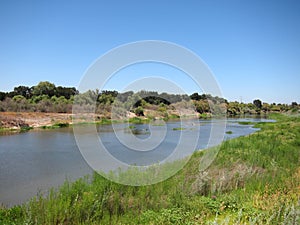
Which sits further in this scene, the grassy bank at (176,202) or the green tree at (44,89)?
the green tree at (44,89)

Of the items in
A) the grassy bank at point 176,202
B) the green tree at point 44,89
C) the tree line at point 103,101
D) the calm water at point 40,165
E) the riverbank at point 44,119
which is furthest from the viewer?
the green tree at point 44,89

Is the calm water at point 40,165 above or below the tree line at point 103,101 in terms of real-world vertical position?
below

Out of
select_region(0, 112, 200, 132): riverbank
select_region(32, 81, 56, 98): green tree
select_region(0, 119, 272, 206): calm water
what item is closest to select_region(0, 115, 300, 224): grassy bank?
select_region(0, 119, 272, 206): calm water

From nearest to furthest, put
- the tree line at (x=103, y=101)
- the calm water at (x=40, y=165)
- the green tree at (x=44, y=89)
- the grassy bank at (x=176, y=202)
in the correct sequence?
the grassy bank at (x=176, y=202) < the calm water at (x=40, y=165) < the tree line at (x=103, y=101) < the green tree at (x=44, y=89)

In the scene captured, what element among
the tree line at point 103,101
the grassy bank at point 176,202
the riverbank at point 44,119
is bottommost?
the grassy bank at point 176,202

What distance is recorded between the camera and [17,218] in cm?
409

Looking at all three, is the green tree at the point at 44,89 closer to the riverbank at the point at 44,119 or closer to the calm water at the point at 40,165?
the riverbank at the point at 44,119

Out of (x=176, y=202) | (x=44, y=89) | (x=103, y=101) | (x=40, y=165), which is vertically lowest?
(x=40, y=165)

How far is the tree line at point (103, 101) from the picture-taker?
407 inches

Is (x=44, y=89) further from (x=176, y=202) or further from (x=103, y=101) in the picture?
(x=176, y=202)

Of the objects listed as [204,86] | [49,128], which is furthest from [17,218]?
[49,128]

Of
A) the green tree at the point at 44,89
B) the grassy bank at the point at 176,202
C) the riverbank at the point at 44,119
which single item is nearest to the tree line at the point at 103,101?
Answer: the green tree at the point at 44,89

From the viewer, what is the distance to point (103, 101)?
25438mm

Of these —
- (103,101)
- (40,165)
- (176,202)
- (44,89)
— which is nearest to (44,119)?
(103,101)
